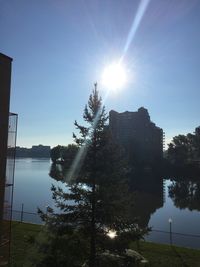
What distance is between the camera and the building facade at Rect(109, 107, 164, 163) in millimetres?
114738

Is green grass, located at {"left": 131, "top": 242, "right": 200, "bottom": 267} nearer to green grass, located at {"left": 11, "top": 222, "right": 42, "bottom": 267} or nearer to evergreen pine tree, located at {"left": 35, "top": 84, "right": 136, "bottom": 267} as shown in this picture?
evergreen pine tree, located at {"left": 35, "top": 84, "right": 136, "bottom": 267}

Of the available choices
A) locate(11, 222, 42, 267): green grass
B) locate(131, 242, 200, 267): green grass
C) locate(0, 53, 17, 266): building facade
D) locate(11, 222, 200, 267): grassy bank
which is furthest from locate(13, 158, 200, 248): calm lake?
locate(0, 53, 17, 266): building facade

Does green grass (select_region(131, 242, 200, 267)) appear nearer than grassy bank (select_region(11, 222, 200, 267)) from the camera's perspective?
No

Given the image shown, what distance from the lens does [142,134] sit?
440 ft

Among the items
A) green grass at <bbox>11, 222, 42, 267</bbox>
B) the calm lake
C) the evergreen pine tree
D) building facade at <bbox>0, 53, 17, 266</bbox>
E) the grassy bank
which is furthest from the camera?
the calm lake

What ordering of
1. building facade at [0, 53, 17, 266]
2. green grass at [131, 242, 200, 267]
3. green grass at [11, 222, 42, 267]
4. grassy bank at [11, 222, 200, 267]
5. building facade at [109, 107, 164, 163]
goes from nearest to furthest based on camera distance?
1. building facade at [0, 53, 17, 266]
2. green grass at [11, 222, 42, 267]
3. grassy bank at [11, 222, 200, 267]
4. green grass at [131, 242, 200, 267]
5. building facade at [109, 107, 164, 163]

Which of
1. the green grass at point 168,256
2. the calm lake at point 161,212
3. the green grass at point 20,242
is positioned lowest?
the calm lake at point 161,212

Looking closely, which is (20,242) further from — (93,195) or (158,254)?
(93,195)

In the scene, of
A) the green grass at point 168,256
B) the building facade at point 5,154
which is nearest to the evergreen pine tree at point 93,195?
the building facade at point 5,154

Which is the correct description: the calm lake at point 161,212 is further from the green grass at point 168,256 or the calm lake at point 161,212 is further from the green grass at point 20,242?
the green grass at point 168,256

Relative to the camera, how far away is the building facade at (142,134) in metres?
115

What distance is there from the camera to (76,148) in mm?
13141

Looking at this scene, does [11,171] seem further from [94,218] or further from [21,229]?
[21,229]

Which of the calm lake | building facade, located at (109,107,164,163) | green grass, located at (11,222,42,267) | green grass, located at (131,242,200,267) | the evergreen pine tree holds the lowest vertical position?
the calm lake
